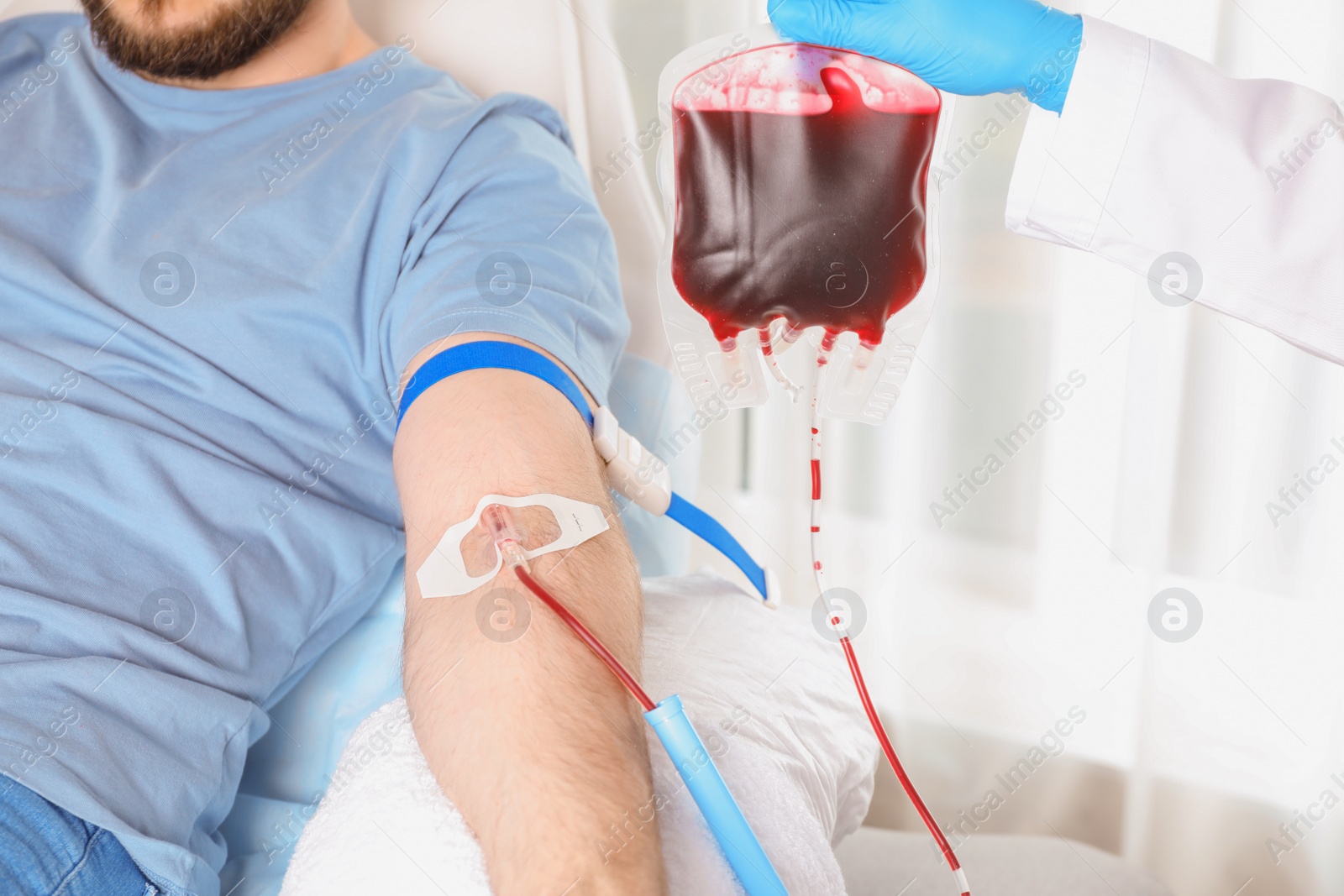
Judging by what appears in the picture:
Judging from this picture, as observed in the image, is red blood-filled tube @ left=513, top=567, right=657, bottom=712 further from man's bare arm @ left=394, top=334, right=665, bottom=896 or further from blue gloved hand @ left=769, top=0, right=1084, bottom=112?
blue gloved hand @ left=769, top=0, right=1084, bottom=112

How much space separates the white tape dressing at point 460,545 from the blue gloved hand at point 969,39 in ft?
1.25

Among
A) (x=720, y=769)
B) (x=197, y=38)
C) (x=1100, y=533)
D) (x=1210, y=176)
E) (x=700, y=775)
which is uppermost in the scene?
(x=1210, y=176)

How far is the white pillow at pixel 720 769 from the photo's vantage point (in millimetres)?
604

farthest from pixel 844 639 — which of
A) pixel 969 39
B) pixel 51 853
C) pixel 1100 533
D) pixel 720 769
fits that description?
pixel 1100 533

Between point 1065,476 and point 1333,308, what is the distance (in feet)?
2.03

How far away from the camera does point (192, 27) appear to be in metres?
1.14

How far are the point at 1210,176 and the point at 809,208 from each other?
12.3 inches

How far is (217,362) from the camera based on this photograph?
95cm

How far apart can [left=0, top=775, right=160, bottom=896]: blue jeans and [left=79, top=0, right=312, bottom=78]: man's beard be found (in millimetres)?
835

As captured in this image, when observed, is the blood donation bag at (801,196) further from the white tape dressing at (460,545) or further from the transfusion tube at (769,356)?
the white tape dressing at (460,545)

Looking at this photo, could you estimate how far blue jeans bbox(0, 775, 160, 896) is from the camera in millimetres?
670

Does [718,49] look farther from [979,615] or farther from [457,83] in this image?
[979,615]

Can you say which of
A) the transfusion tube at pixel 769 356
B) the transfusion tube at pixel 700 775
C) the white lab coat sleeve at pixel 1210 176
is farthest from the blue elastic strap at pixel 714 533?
the white lab coat sleeve at pixel 1210 176

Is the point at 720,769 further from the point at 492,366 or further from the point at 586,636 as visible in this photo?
the point at 492,366
